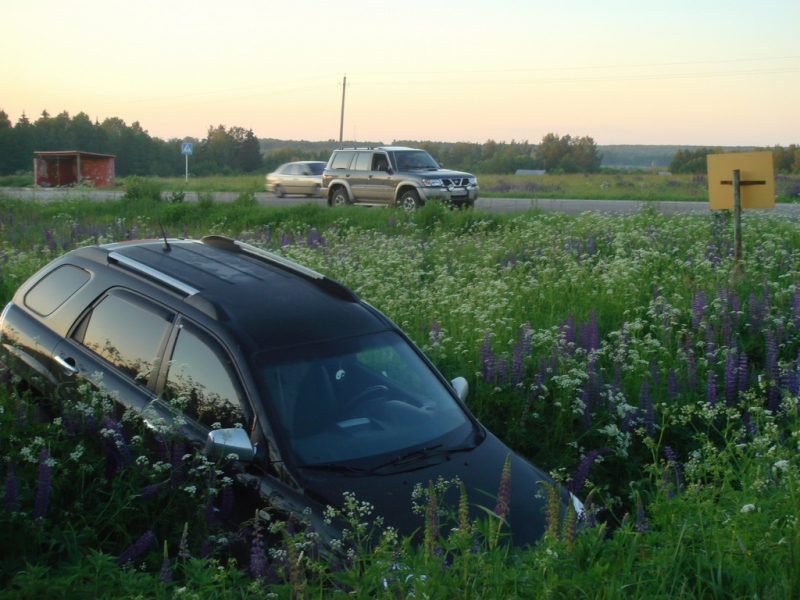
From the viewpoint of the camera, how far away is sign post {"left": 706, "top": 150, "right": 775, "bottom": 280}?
31.7 ft

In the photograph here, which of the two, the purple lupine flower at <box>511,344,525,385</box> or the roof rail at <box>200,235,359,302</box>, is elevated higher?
the roof rail at <box>200,235,359,302</box>

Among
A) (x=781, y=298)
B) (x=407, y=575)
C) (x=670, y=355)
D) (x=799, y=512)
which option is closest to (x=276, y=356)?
(x=407, y=575)

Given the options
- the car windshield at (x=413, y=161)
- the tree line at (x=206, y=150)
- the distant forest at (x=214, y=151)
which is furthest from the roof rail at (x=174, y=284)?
the tree line at (x=206, y=150)

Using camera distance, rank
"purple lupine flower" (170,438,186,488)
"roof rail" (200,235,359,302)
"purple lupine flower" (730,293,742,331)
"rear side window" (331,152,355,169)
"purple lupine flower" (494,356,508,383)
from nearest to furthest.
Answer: "purple lupine flower" (170,438,186,488) → "roof rail" (200,235,359,302) → "purple lupine flower" (494,356,508,383) → "purple lupine flower" (730,293,742,331) → "rear side window" (331,152,355,169)

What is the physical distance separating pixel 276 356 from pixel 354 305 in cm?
75

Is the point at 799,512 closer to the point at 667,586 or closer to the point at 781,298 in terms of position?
the point at 667,586

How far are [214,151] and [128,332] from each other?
335 feet

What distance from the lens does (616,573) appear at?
2.68 meters

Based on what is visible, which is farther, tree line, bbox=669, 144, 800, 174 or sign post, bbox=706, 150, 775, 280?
tree line, bbox=669, 144, 800, 174

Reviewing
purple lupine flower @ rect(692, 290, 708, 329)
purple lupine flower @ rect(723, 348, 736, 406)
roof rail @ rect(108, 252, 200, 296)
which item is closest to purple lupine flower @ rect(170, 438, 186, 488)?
roof rail @ rect(108, 252, 200, 296)

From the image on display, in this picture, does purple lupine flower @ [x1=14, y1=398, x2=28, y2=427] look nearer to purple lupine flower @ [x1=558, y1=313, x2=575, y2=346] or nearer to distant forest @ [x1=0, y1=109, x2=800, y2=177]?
purple lupine flower @ [x1=558, y1=313, x2=575, y2=346]

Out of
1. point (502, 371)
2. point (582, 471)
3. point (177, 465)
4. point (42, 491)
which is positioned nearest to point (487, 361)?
point (502, 371)

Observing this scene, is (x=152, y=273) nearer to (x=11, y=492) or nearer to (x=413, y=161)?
(x=11, y=492)

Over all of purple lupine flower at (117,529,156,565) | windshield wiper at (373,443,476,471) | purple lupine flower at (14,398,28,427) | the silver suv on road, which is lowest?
purple lupine flower at (117,529,156,565)
